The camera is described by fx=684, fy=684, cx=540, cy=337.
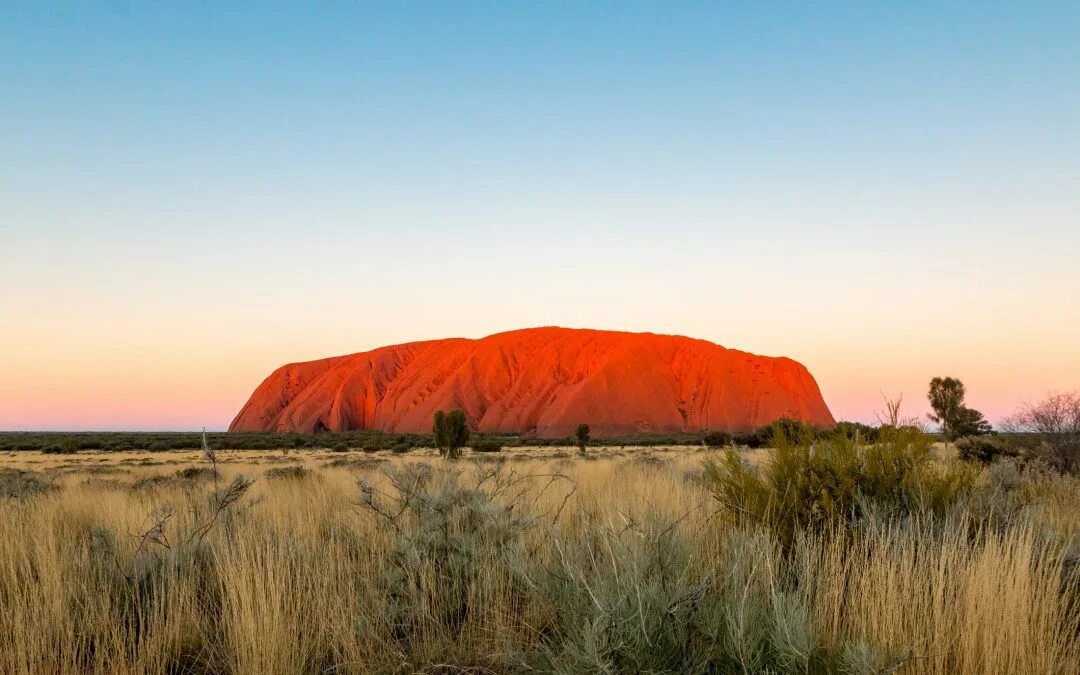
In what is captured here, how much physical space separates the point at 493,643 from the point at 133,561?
3.12 meters

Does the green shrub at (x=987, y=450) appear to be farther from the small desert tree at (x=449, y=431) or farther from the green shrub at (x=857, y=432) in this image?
the small desert tree at (x=449, y=431)

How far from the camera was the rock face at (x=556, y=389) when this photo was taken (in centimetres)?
8519

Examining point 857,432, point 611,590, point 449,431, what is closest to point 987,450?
point 857,432

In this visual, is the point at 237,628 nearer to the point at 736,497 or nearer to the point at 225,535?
the point at 225,535

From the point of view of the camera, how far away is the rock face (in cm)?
8519

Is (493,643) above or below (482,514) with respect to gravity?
below

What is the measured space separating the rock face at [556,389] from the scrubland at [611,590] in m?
74.9

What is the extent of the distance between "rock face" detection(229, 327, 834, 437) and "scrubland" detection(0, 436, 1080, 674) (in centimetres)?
7485

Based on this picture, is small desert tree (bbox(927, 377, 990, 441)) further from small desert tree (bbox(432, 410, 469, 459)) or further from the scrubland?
the scrubland

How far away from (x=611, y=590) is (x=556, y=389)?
288 ft

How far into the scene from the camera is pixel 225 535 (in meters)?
6.59

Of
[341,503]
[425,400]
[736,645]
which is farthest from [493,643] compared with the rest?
[425,400]

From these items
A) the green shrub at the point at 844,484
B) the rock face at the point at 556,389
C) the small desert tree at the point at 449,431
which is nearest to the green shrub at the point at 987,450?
the green shrub at the point at 844,484

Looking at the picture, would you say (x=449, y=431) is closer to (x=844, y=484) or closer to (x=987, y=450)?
(x=987, y=450)
